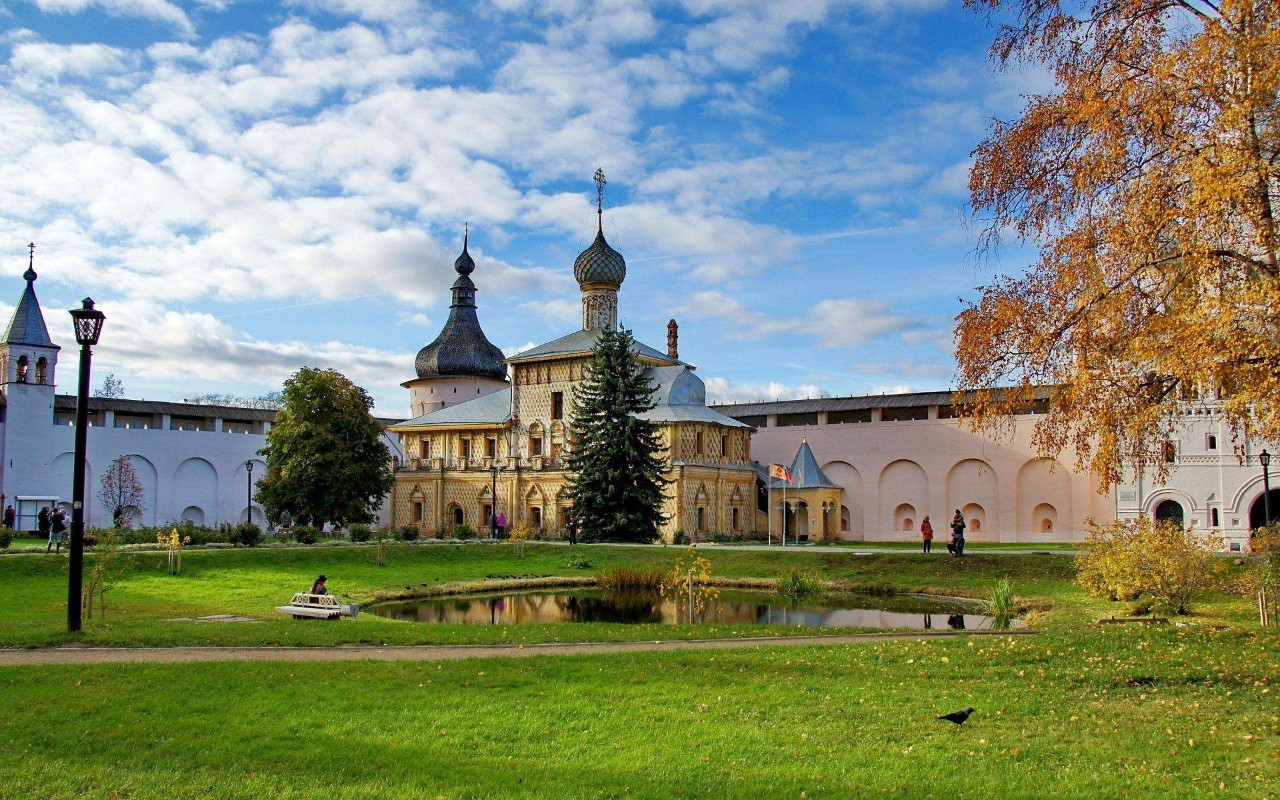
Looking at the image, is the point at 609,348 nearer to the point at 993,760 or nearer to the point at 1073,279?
the point at 1073,279

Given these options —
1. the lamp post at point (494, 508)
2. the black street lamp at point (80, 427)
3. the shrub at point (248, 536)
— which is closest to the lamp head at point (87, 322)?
the black street lamp at point (80, 427)

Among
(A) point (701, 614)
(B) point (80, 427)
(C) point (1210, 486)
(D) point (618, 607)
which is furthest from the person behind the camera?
(C) point (1210, 486)

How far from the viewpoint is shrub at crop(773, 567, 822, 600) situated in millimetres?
23219

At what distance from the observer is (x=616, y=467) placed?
110ft

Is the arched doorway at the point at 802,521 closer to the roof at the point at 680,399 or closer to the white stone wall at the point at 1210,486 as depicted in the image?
the roof at the point at 680,399

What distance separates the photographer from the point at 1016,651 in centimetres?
1095

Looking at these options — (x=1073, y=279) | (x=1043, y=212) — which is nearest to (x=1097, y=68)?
(x=1043, y=212)

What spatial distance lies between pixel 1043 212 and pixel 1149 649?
4860 mm

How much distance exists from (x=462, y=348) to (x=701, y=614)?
115 feet

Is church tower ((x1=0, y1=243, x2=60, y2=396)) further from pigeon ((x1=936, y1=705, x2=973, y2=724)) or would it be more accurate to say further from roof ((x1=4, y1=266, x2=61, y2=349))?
pigeon ((x1=936, y1=705, x2=973, y2=724))

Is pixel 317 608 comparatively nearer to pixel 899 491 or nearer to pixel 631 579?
pixel 631 579

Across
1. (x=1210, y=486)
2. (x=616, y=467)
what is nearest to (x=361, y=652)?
(x=616, y=467)

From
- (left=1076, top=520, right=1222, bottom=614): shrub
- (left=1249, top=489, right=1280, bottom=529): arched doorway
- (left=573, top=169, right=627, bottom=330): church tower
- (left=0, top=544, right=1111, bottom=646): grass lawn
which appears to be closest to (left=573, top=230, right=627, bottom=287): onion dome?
(left=573, top=169, right=627, bottom=330): church tower

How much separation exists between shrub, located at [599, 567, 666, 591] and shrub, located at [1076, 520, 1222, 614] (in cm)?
1076
